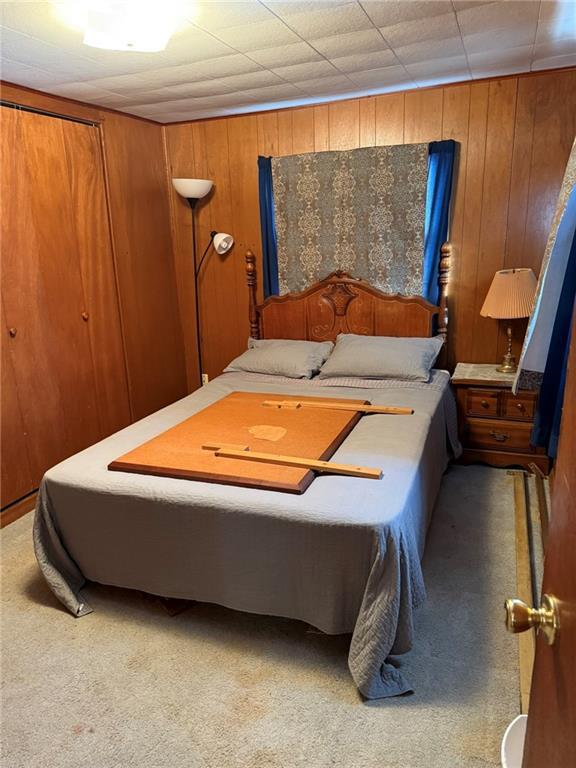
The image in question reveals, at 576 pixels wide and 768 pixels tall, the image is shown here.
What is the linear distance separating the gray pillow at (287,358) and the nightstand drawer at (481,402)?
0.92 meters

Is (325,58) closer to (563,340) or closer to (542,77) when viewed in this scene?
(542,77)

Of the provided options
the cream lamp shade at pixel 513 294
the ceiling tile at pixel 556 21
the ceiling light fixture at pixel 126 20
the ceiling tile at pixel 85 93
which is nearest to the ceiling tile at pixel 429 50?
the ceiling tile at pixel 556 21

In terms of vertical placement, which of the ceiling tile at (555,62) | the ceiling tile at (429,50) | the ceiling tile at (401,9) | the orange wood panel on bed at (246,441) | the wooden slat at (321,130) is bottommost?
the orange wood panel on bed at (246,441)

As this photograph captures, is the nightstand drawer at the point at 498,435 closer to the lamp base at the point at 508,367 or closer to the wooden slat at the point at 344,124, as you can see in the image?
the lamp base at the point at 508,367

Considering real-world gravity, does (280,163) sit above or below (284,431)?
above

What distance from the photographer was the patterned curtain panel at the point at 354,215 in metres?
3.32

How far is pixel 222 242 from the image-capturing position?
3.82 m

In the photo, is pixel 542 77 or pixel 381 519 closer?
pixel 381 519

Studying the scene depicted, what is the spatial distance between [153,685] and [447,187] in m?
2.97

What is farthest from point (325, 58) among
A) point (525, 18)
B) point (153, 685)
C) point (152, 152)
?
point (153, 685)

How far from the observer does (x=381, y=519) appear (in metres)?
1.71

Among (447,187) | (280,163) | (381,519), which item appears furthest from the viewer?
(280,163)

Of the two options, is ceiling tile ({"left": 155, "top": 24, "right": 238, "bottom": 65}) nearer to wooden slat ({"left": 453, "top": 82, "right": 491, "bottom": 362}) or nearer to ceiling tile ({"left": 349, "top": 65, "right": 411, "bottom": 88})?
ceiling tile ({"left": 349, "top": 65, "right": 411, "bottom": 88})

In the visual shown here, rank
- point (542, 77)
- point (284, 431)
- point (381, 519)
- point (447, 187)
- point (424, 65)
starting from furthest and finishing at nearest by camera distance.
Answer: point (447, 187)
point (542, 77)
point (424, 65)
point (284, 431)
point (381, 519)
